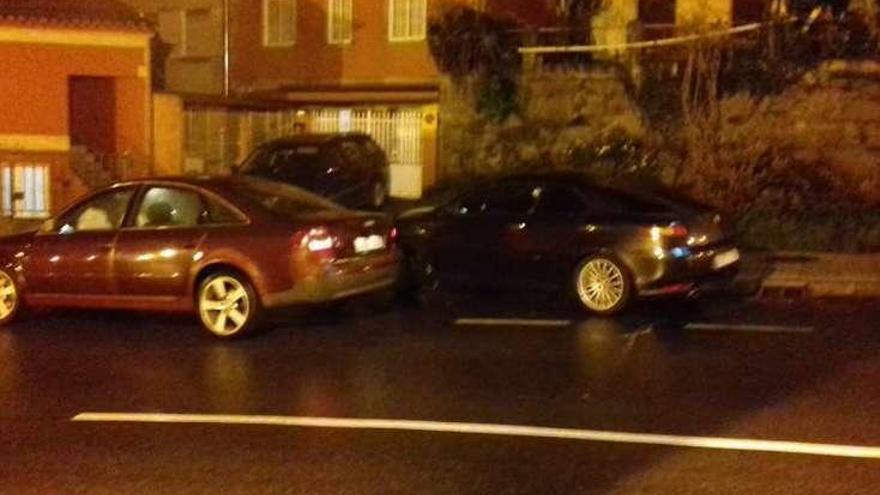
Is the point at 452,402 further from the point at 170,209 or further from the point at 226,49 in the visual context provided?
the point at 226,49

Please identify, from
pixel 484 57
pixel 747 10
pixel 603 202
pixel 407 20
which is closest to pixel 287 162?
pixel 484 57

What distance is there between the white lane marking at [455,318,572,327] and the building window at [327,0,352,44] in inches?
707

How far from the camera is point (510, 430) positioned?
839 cm

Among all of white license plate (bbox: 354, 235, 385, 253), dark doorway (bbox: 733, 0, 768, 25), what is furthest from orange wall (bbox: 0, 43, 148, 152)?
white license plate (bbox: 354, 235, 385, 253)

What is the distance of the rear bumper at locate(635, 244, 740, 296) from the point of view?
12867mm

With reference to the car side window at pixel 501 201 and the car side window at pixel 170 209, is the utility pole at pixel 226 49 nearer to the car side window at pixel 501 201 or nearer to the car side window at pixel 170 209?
the car side window at pixel 501 201

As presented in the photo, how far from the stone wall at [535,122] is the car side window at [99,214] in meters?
10.5

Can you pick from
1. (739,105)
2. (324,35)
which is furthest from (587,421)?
(324,35)

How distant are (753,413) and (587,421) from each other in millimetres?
1061

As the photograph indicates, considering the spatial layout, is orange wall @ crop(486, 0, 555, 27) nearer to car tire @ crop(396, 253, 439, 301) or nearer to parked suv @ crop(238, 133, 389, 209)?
parked suv @ crop(238, 133, 389, 209)

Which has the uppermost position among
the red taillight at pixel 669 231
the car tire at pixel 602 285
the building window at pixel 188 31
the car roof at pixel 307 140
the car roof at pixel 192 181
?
the building window at pixel 188 31

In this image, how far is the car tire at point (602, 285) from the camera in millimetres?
13086

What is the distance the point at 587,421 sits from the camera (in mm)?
8602

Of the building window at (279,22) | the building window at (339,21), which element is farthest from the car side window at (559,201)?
the building window at (279,22)
